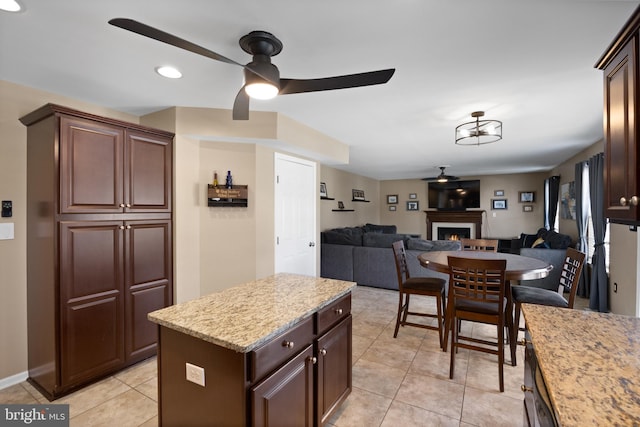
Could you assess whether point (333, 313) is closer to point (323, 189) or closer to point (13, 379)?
point (13, 379)

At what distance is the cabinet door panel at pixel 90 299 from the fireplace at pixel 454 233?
823 cm

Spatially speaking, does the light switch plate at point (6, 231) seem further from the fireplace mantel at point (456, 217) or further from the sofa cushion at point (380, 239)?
the fireplace mantel at point (456, 217)

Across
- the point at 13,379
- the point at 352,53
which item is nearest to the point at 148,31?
the point at 352,53

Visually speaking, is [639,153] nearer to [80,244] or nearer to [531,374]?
[531,374]

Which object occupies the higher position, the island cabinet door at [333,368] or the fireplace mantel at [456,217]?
the fireplace mantel at [456,217]

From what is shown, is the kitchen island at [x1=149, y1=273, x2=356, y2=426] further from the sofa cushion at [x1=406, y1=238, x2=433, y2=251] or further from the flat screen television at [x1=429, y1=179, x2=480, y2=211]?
the flat screen television at [x1=429, y1=179, x2=480, y2=211]

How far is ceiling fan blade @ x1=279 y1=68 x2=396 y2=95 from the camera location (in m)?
1.58

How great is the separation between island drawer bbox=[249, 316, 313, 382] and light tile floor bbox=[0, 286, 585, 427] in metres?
0.85

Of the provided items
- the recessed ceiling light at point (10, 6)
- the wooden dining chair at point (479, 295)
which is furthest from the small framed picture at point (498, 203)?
the recessed ceiling light at point (10, 6)

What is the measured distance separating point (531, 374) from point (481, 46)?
6.07ft

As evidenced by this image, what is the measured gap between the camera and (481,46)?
1834 millimetres

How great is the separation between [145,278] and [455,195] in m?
8.22

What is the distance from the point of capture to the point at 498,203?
8195 millimetres

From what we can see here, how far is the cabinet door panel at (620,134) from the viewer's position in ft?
3.72
